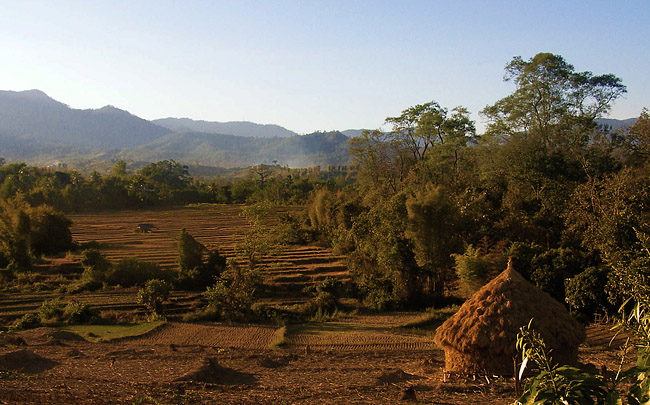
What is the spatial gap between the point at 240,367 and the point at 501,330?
16.3ft

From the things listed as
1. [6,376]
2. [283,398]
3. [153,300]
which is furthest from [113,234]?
[283,398]

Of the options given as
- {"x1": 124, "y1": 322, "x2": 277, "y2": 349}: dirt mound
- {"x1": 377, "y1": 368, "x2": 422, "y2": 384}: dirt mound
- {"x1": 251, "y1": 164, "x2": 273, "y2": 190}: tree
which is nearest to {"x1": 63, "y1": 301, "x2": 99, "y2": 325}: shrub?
{"x1": 124, "y1": 322, "x2": 277, "y2": 349}: dirt mound

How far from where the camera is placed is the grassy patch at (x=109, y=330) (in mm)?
12574

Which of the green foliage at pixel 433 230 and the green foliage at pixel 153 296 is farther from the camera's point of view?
the green foliage at pixel 433 230

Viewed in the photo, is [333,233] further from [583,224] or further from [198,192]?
[198,192]

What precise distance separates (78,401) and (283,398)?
256 cm

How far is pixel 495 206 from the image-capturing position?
19453mm

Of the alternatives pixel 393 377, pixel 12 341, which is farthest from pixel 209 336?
pixel 393 377

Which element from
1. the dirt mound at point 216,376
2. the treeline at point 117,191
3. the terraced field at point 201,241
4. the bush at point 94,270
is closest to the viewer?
the dirt mound at point 216,376

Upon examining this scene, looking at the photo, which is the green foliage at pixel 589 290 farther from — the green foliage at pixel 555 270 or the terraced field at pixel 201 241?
the terraced field at pixel 201 241

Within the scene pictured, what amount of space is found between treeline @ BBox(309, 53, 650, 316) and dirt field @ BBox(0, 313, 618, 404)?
2.32m

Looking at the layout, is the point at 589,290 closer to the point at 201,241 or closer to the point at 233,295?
the point at 233,295

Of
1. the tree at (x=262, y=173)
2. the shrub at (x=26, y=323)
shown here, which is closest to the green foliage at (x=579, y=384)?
the shrub at (x=26, y=323)

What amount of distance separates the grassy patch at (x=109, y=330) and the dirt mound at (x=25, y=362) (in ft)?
11.0
